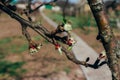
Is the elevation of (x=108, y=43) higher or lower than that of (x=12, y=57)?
higher

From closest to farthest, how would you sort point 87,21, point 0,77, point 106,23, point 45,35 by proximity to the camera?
1. point 106,23
2. point 45,35
3. point 0,77
4. point 87,21

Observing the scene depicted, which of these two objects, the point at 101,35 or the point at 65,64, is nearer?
the point at 101,35

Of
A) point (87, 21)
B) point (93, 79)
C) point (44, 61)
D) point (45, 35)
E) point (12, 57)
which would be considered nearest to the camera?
point (45, 35)

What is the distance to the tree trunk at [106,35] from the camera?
9.22 feet

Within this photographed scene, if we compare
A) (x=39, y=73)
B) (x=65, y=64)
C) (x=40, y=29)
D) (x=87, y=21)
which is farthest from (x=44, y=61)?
(x=87, y=21)

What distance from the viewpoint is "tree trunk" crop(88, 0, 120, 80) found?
2.81 m

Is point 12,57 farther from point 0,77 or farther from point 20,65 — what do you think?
point 0,77

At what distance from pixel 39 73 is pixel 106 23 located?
29.9 feet

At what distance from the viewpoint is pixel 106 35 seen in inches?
115

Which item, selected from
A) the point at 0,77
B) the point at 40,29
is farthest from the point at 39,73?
the point at 40,29

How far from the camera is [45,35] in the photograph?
326 centimetres

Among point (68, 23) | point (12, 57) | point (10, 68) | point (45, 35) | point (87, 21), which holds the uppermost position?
point (68, 23)

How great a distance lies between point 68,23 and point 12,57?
12122 millimetres

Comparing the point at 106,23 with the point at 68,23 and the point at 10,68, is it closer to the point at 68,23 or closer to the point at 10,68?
the point at 68,23
